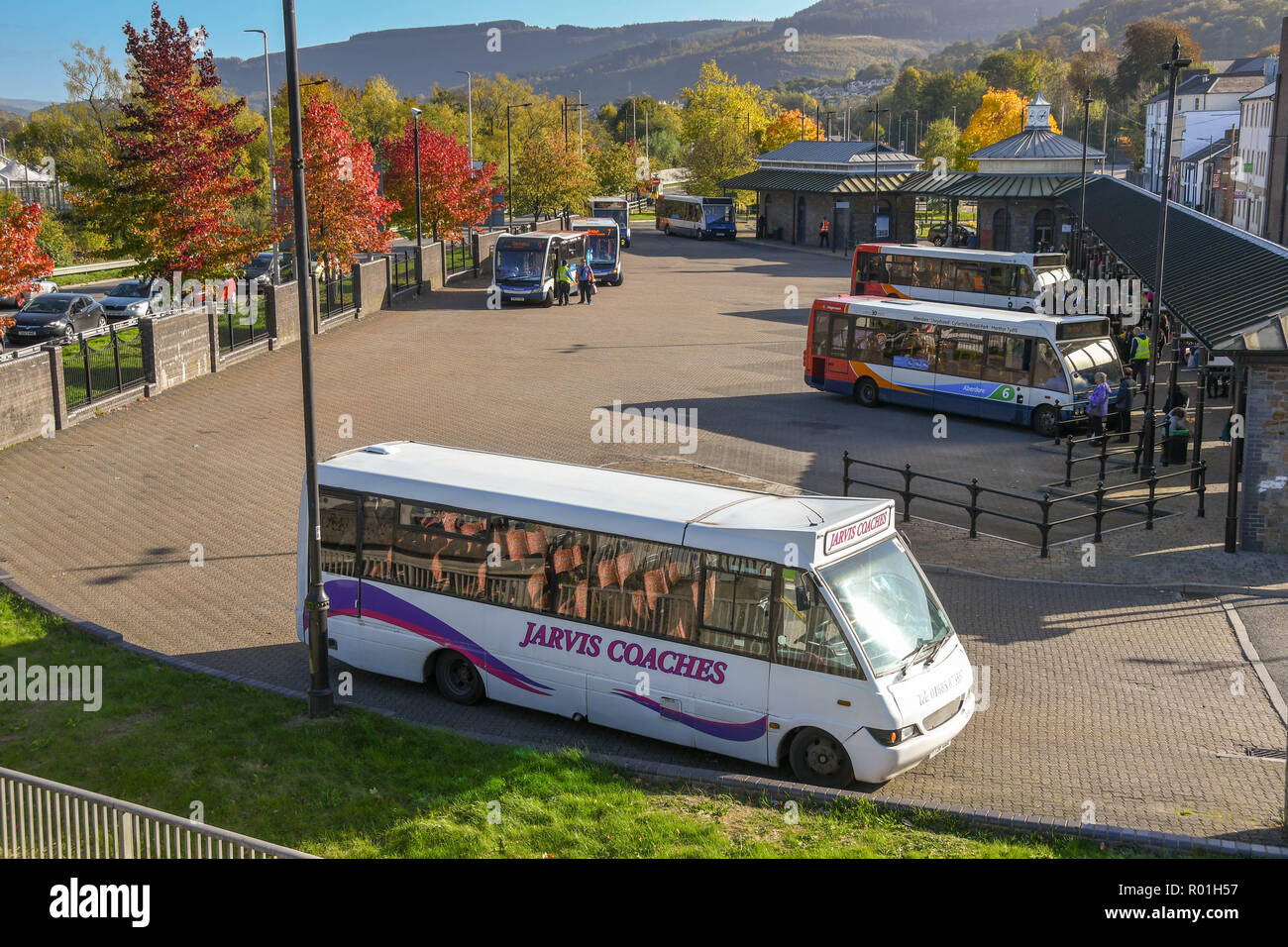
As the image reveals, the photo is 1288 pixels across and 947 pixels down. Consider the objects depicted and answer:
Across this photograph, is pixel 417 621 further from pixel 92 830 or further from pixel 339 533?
pixel 92 830

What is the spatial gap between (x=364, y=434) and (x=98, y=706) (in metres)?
13.0

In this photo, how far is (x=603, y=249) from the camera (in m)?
53.3

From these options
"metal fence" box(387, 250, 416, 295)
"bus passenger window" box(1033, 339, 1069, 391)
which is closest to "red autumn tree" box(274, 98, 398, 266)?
"metal fence" box(387, 250, 416, 295)

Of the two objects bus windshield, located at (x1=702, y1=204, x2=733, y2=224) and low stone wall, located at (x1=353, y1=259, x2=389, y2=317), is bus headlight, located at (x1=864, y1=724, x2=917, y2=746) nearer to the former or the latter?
low stone wall, located at (x1=353, y1=259, x2=389, y2=317)

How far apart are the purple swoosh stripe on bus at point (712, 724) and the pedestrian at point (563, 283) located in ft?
119

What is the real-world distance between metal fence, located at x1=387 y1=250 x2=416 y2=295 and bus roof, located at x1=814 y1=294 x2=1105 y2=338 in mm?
20308

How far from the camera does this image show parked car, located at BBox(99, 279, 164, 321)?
35500mm

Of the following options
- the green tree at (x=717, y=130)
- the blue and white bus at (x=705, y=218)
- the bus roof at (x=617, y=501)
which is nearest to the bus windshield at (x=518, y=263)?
the bus roof at (x=617, y=501)

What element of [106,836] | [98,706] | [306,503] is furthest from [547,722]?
[106,836]

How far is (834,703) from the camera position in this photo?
10672 mm

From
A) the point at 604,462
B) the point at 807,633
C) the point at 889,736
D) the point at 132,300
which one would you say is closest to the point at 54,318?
the point at 132,300

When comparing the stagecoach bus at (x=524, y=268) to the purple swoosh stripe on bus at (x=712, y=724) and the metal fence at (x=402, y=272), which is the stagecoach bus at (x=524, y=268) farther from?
the purple swoosh stripe on bus at (x=712, y=724)

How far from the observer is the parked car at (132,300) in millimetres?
35500

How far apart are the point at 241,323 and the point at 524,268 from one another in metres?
15.3
